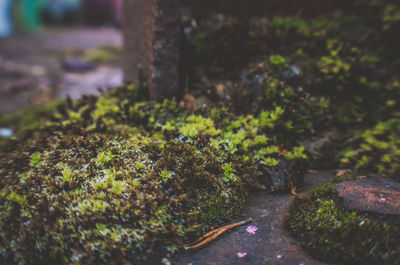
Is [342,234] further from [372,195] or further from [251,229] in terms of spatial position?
[251,229]

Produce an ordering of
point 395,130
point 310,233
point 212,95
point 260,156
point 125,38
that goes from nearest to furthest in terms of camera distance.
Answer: point 310,233 < point 260,156 < point 395,130 < point 212,95 < point 125,38

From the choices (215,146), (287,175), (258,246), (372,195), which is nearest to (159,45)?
(215,146)

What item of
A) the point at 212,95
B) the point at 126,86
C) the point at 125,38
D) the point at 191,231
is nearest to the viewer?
the point at 191,231

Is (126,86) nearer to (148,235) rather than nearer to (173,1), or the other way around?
(173,1)

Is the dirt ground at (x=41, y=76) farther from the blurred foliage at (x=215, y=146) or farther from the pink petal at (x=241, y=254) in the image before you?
the pink petal at (x=241, y=254)

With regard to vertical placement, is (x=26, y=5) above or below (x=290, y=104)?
above

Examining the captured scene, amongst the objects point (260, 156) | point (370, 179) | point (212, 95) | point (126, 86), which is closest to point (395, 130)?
point (370, 179)

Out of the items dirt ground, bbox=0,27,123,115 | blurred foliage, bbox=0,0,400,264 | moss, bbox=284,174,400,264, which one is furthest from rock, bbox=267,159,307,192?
dirt ground, bbox=0,27,123,115

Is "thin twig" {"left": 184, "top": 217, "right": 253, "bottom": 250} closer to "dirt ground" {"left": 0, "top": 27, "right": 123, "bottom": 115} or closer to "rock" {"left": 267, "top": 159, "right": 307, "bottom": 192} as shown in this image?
"rock" {"left": 267, "top": 159, "right": 307, "bottom": 192}
